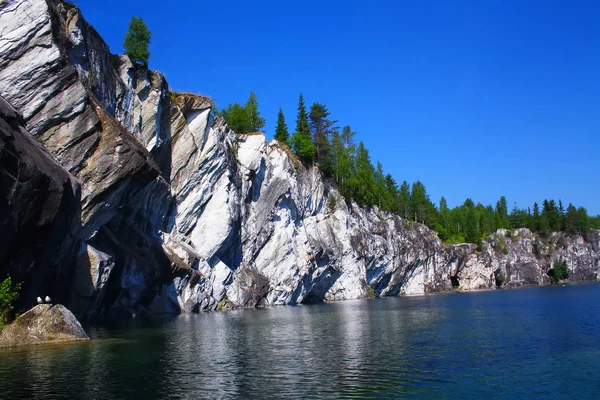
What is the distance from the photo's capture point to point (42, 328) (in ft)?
93.5

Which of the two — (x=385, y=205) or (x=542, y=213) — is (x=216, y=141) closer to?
(x=385, y=205)

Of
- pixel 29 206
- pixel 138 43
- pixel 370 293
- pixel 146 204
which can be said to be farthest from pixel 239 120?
pixel 29 206

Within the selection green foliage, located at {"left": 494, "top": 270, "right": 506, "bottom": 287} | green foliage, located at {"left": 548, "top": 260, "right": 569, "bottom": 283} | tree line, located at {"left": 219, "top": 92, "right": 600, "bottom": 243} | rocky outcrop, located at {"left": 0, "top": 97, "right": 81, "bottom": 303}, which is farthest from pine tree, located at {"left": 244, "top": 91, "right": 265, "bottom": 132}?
green foliage, located at {"left": 548, "top": 260, "right": 569, "bottom": 283}

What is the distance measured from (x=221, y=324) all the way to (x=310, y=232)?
42.0 meters

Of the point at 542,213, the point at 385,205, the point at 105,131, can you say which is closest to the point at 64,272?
the point at 105,131

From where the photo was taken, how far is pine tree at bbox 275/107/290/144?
9375 centimetres

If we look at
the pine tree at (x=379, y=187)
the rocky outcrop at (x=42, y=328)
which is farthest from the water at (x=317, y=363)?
the pine tree at (x=379, y=187)

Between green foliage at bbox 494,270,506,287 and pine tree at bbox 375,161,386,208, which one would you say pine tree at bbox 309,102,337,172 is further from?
green foliage at bbox 494,270,506,287

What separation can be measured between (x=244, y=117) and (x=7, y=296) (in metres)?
58.8

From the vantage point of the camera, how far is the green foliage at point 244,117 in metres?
81.8

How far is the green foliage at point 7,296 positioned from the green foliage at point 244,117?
5568 cm

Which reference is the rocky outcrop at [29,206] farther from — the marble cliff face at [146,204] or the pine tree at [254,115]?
the pine tree at [254,115]

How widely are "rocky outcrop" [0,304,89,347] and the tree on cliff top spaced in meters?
32.4

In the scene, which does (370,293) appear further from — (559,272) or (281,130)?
(559,272)
